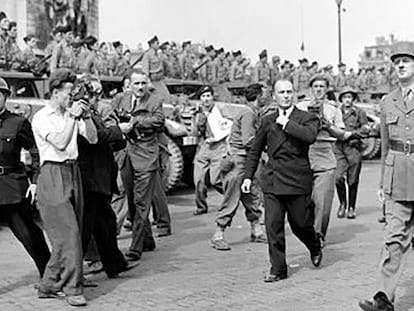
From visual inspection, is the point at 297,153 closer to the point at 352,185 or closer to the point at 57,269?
the point at 57,269

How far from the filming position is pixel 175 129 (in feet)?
32.8

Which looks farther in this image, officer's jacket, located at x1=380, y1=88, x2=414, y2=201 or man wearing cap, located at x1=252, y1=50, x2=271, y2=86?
man wearing cap, located at x1=252, y1=50, x2=271, y2=86

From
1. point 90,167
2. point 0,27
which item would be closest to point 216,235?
point 90,167

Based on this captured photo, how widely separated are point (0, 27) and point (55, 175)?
39.6 ft

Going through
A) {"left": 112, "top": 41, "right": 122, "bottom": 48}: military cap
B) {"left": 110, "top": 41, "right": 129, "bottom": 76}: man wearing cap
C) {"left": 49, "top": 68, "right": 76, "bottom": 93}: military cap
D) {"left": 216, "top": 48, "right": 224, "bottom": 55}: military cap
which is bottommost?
{"left": 49, "top": 68, "right": 76, "bottom": 93}: military cap

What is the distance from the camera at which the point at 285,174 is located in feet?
23.9

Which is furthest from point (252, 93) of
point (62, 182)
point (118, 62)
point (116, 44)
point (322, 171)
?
point (116, 44)

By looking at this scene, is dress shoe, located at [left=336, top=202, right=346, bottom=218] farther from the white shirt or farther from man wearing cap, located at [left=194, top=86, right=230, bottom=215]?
the white shirt

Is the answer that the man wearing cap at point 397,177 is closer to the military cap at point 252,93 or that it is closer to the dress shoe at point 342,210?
the military cap at point 252,93

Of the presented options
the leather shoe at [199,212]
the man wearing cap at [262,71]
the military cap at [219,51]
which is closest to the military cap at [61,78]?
the leather shoe at [199,212]

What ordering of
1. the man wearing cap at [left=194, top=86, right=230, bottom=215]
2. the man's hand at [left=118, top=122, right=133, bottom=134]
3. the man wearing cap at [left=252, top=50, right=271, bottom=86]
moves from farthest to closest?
the man wearing cap at [left=252, top=50, right=271, bottom=86]
the man wearing cap at [left=194, top=86, right=230, bottom=215]
the man's hand at [left=118, top=122, right=133, bottom=134]

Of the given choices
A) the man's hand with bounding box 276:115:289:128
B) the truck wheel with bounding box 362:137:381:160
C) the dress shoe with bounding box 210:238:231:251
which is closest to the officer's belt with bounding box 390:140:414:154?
the man's hand with bounding box 276:115:289:128

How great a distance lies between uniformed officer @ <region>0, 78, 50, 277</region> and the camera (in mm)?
6742

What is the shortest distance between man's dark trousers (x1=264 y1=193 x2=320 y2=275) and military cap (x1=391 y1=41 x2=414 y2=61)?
5.63ft
